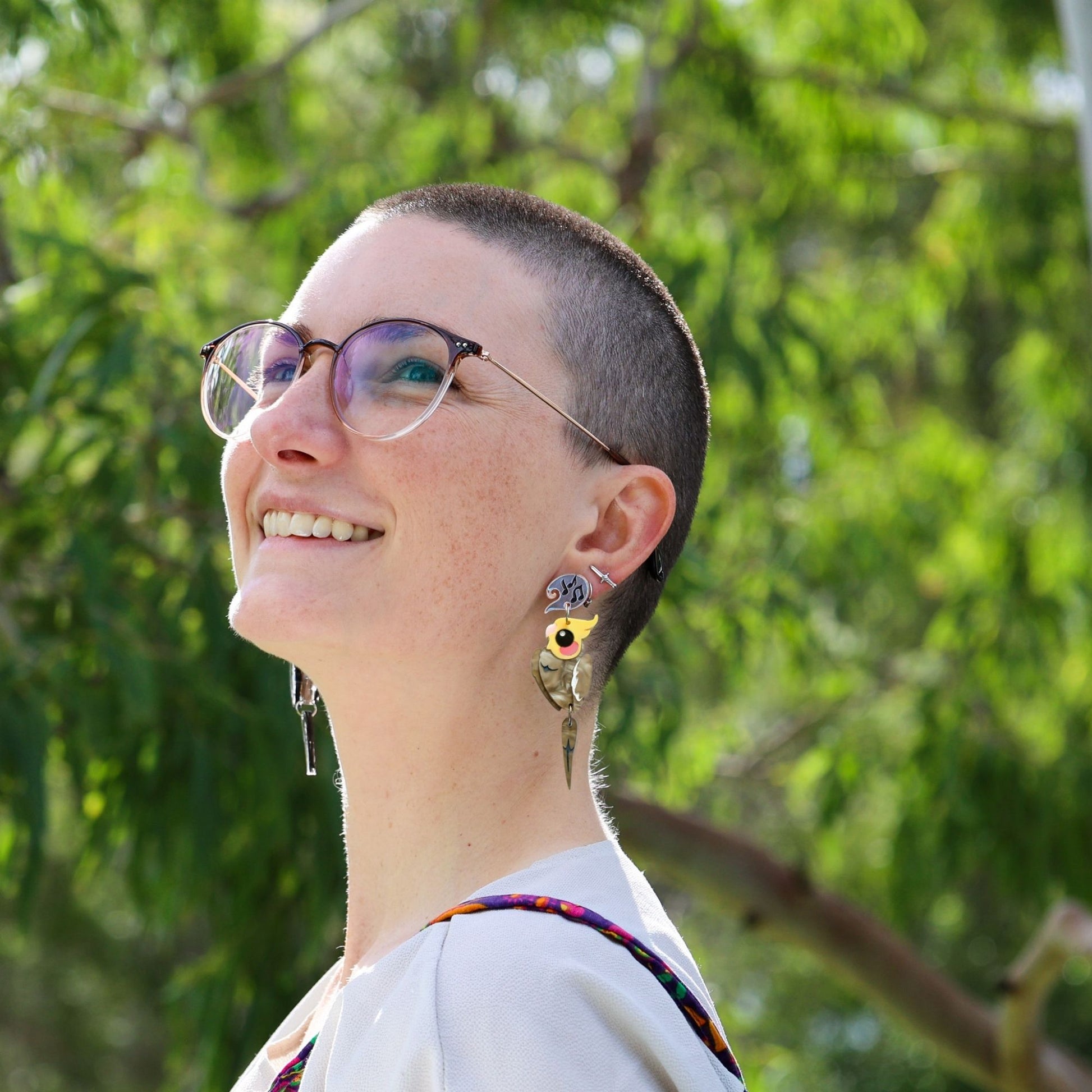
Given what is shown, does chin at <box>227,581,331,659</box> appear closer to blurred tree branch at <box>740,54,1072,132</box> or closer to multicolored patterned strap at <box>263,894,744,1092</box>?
multicolored patterned strap at <box>263,894,744,1092</box>

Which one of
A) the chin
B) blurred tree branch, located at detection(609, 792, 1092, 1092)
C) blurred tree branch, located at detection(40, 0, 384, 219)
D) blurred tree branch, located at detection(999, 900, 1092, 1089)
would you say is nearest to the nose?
the chin

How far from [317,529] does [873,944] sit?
10.3 feet

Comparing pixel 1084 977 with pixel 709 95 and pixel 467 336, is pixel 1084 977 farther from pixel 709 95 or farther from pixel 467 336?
pixel 467 336

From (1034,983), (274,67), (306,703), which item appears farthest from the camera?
(274,67)

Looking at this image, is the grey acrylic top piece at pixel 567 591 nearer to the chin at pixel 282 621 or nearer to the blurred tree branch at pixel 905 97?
the chin at pixel 282 621

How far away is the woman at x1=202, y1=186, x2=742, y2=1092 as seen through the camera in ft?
4.05

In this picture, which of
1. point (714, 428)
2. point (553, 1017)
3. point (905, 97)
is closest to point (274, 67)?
point (714, 428)

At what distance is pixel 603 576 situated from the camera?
51.5 inches

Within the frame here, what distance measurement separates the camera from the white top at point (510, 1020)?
0.97 m

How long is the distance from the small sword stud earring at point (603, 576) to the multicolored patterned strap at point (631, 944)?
31 centimetres

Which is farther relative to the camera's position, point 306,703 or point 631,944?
point 306,703

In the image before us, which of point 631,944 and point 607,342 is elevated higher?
point 607,342

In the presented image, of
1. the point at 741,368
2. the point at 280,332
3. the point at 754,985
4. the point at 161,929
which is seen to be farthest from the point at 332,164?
the point at 754,985

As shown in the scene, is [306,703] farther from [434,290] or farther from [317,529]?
[434,290]
